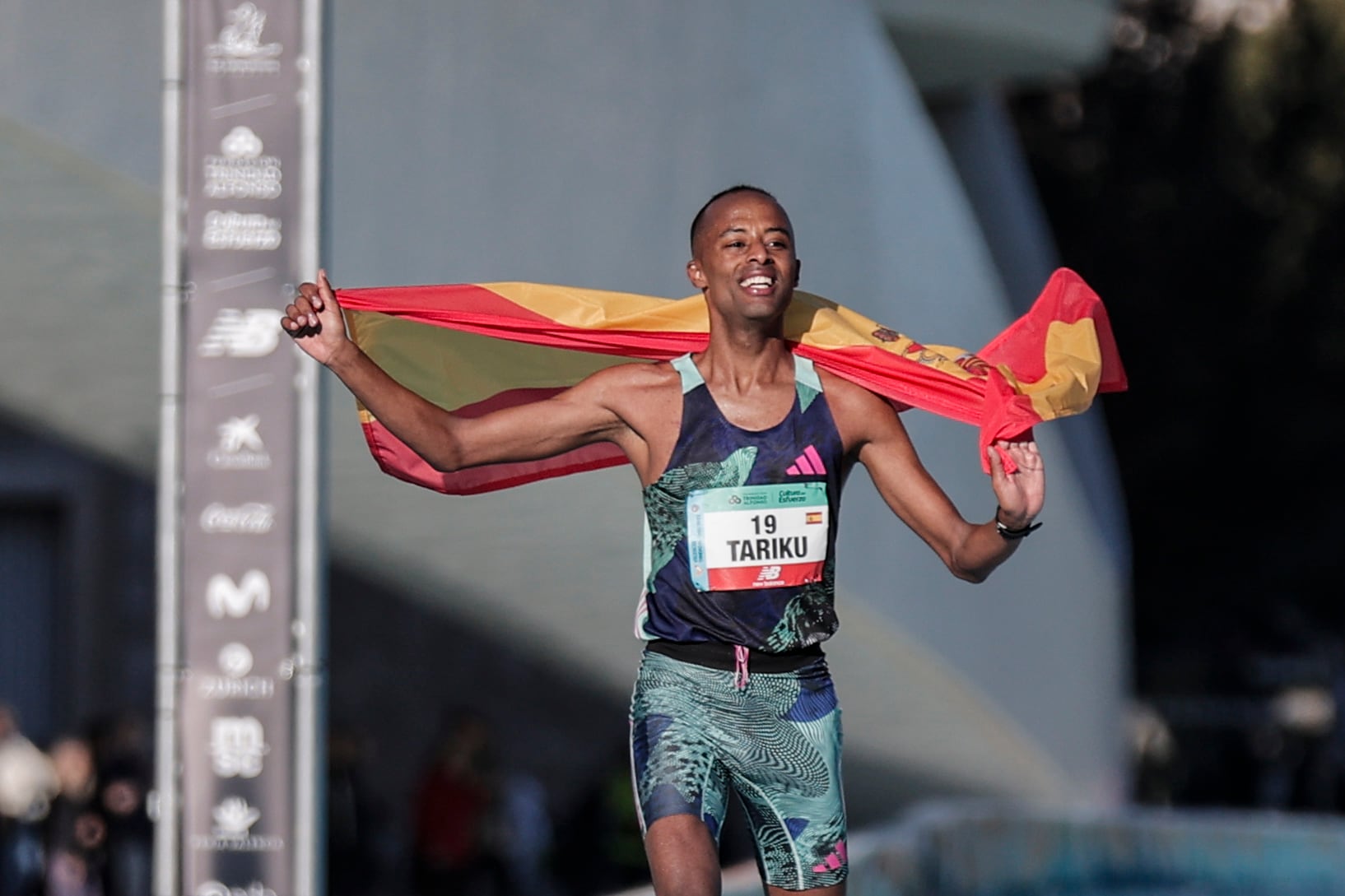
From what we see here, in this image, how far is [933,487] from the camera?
13.5 feet

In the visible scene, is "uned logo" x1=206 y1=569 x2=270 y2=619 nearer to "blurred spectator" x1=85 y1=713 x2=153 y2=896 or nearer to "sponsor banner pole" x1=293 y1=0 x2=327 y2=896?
"sponsor banner pole" x1=293 y1=0 x2=327 y2=896

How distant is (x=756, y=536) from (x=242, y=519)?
2656 mm

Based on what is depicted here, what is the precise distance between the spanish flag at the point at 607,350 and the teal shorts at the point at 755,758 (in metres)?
0.69

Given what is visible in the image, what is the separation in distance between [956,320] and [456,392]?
687cm

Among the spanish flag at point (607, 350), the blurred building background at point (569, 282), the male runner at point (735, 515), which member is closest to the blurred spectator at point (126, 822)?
the blurred building background at point (569, 282)

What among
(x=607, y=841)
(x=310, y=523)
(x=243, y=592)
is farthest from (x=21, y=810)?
(x=310, y=523)

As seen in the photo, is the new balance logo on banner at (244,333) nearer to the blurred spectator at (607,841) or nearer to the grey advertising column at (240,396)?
the grey advertising column at (240,396)

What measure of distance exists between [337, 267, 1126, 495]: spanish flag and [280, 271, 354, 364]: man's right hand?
48cm

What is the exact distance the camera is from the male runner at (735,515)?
12.8ft

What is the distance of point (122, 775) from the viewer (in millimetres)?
9461

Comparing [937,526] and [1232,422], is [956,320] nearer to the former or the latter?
[937,526]

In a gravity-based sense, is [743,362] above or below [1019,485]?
above

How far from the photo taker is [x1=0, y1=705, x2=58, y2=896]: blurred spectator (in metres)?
9.75

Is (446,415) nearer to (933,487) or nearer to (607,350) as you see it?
(607,350)
